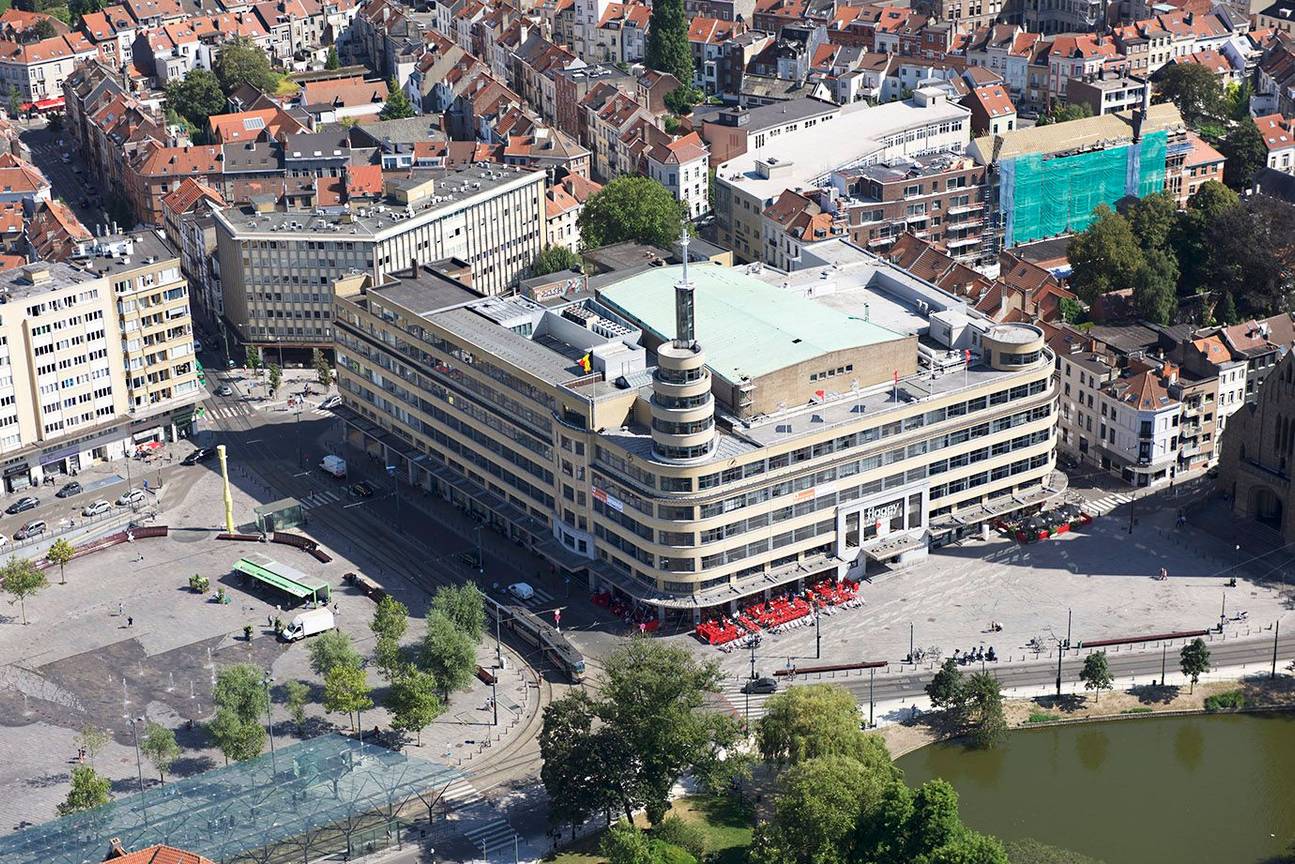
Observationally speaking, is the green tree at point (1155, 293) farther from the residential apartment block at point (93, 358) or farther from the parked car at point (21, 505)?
the parked car at point (21, 505)

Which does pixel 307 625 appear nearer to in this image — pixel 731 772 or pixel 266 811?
pixel 266 811

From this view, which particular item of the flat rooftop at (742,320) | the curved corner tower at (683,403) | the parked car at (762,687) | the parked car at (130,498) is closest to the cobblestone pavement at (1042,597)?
the parked car at (762,687)

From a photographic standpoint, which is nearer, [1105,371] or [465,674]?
[465,674]

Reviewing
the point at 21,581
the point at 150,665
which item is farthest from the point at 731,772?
the point at 21,581

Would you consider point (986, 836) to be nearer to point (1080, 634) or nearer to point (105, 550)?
point (1080, 634)

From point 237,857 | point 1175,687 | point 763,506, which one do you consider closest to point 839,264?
point 763,506

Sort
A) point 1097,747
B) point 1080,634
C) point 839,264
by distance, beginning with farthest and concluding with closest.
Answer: point 839,264, point 1080,634, point 1097,747

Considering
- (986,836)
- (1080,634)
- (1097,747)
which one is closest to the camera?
(986,836)
